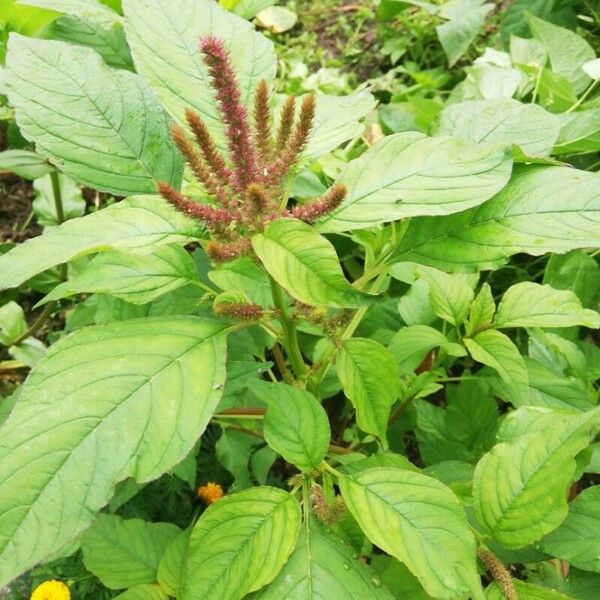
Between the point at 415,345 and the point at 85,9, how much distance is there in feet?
2.94

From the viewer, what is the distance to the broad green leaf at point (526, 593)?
2.64 ft

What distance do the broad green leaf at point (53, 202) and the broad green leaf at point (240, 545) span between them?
1152mm

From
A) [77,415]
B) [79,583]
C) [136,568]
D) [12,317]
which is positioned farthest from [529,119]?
[12,317]

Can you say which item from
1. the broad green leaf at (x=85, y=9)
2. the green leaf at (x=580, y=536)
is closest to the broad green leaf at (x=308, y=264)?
the green leaf at (x=580, y=536)

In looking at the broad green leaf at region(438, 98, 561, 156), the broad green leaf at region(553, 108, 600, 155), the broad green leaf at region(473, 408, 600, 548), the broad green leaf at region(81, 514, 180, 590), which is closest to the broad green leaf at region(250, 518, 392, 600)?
the broad green leaf at region(473, 408, 600, 548)

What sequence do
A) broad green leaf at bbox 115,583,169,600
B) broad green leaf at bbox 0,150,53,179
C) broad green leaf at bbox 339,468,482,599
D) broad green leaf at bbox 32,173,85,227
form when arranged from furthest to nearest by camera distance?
broad green leaf at bbox 32,173,85,227
broad green leaf at bbox 0,150,53,179
broad green leaf at bbox 115,583,169,600
broad green leaf at bbox 339,468,482,599

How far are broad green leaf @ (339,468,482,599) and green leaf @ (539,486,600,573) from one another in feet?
0.67

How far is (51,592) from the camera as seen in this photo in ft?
3.73

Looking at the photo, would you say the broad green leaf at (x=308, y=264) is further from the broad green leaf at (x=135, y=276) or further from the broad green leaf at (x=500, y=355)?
the broad green leaf at (x=500, y=355)

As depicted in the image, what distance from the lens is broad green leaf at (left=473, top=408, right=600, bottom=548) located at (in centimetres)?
78

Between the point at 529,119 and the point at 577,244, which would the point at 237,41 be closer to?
the point at 529,119

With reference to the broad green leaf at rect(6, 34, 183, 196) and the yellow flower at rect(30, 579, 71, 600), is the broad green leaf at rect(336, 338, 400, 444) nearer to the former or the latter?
the broad green leaf at rect(6, 34, 183, 196)

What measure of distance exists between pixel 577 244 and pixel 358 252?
3.16 ft

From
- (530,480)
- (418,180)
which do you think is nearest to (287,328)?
(418,180)
